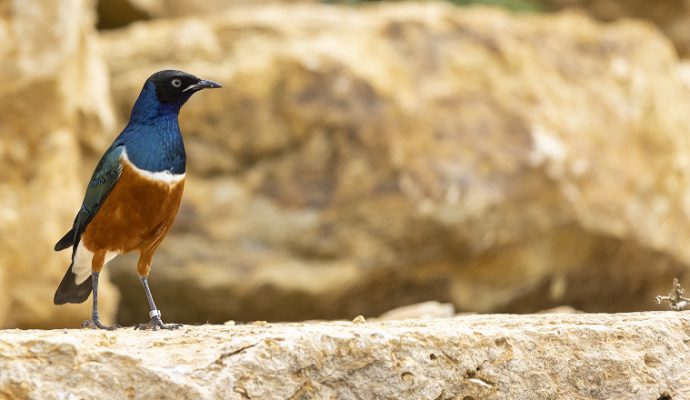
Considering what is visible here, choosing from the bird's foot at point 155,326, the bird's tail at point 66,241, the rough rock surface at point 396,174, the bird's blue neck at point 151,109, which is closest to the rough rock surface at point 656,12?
the rough rock surface at point 396,174

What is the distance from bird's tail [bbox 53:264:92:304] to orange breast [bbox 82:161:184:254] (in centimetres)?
66

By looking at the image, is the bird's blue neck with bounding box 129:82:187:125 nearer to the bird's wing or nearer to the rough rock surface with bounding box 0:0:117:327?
the bird's wing

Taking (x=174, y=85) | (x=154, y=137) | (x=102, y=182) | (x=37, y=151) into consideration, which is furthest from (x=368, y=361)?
(x=37, y=151)

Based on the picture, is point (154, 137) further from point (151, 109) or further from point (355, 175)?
point (355, 175)

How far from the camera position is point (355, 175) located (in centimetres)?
1221

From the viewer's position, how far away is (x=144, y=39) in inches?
526

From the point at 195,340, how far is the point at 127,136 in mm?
1405

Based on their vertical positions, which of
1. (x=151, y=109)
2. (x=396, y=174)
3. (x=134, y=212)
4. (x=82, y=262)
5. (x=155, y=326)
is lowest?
(x=396, y=174)

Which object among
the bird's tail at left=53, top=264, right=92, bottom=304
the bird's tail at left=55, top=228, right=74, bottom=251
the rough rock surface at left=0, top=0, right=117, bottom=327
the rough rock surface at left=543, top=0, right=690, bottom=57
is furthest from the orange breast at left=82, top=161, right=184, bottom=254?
the rough rock surface at left=543, top=0, right=690, bottom=57

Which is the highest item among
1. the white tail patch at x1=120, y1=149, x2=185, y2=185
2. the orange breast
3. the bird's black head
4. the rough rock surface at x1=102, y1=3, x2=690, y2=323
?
the bird's black head

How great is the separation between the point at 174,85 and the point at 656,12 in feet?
50.9

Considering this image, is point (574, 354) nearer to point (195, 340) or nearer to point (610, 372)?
point (610, 372)

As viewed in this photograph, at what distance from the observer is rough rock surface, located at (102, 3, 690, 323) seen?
39.9ft

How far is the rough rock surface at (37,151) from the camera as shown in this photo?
10383 mm
